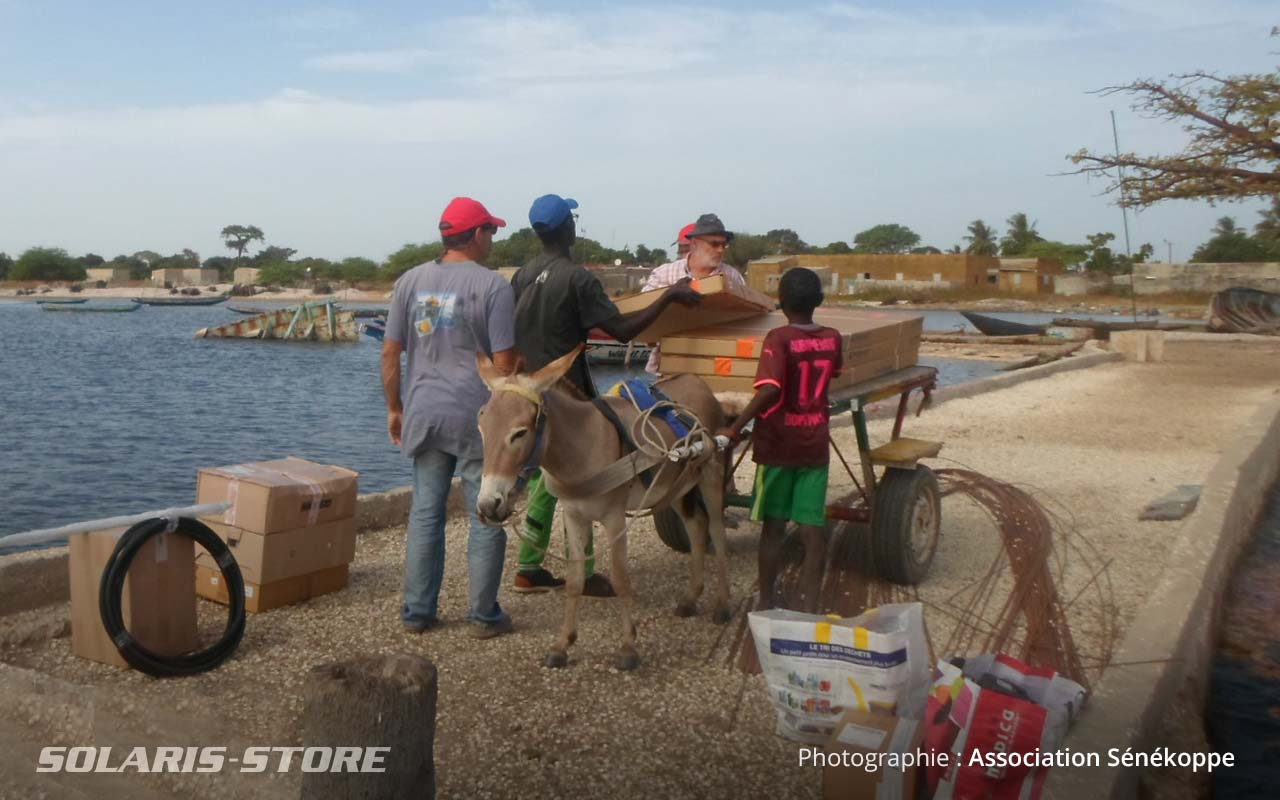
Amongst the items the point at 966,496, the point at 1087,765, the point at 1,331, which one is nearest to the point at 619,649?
the point at 1087,765

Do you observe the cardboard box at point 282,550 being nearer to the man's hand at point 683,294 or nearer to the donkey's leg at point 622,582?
the donkey's leg at point 622,582

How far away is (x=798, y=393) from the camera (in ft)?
18.9

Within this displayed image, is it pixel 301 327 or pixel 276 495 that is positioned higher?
pixel 301 327

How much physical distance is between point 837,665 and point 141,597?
11.0 feet

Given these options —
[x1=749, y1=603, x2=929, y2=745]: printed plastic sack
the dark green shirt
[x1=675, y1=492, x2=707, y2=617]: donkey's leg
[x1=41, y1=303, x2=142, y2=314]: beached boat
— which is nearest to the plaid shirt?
the dark green shirt

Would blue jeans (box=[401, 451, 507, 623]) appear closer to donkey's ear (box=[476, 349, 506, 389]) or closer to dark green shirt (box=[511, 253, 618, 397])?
dark green shirt (box=[511, 253, 618, 397])

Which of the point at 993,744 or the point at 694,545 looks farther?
the point at 694,545

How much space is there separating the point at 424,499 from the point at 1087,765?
3431 millimetres

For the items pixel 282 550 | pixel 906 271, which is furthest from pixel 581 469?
pixel 906 271

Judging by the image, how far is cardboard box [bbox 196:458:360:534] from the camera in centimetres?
601

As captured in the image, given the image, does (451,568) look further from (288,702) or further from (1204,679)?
(1204,679)

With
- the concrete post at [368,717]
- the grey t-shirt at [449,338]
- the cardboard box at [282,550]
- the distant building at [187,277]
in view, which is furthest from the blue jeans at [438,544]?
the distant building at [187,277]

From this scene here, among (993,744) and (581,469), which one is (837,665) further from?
(581,469)

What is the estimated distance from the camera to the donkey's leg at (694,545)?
6.32m
